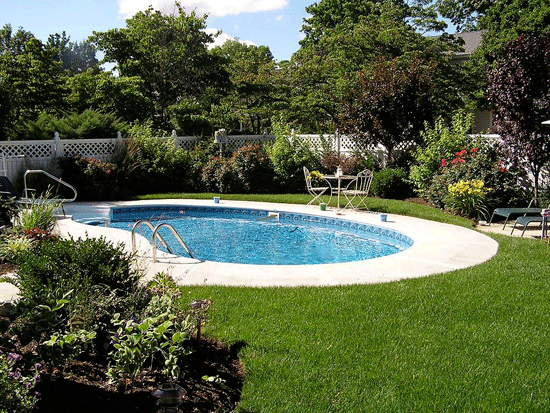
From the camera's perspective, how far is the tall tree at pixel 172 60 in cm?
2173

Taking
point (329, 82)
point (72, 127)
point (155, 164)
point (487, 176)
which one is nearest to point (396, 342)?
point (487, 176)

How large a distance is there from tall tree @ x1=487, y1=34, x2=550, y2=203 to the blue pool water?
3.45 meters

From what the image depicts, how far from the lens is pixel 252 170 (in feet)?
46.0

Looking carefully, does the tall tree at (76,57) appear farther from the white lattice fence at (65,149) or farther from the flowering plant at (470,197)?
the flowering plant at (470,197)

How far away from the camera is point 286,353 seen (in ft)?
12.8

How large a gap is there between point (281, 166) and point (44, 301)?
35.5 ft

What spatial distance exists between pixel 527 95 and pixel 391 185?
3877 millimetres

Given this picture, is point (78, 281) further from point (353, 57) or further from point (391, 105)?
point (353, 57)

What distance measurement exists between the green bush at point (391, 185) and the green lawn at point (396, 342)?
685 cm

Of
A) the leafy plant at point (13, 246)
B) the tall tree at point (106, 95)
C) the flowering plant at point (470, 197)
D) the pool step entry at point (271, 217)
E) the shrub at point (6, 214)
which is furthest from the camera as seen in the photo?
the tall tree at point (106, 95)

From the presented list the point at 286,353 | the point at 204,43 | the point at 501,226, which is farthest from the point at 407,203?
the point at 204,43

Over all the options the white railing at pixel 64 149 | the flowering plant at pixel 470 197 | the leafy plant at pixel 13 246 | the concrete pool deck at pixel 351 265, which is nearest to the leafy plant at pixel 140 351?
the concrete pool deck at pixel 351 265

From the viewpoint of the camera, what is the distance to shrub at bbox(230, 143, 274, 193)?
45.8ft

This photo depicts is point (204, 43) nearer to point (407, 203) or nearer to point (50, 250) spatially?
point (407, 203)
